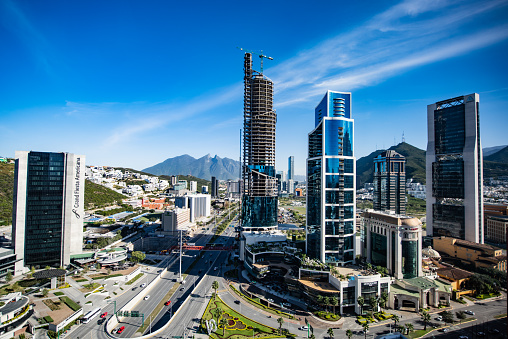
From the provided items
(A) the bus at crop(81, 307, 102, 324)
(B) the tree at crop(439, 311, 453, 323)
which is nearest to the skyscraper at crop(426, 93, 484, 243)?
(B) the tree at crop(439, 311, 453, 323)

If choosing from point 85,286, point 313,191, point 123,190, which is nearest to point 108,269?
point 85,286

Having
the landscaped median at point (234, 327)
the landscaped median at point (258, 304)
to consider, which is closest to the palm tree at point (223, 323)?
the landscaped median at point (234, 327)

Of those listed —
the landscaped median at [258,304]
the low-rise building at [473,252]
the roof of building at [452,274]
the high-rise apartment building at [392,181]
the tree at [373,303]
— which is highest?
the high-rise apartment building at [392,181]

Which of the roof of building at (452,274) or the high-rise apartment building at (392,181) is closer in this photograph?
the roof of building at (452,274)

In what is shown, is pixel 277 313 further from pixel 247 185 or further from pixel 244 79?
pixel 244 79

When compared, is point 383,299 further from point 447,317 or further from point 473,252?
point 473,252

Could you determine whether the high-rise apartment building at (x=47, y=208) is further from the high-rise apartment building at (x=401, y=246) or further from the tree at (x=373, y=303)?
the high-rise apartment building at (x=401, y=246)
